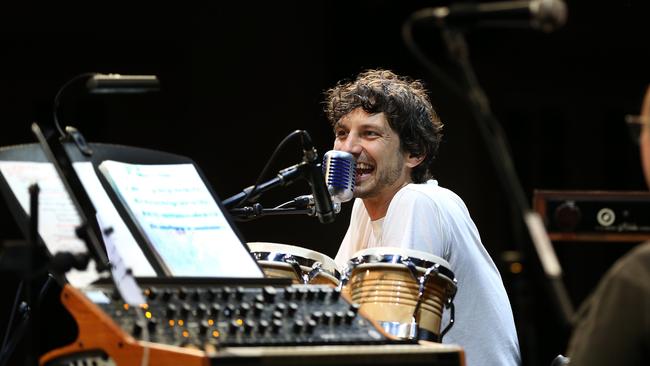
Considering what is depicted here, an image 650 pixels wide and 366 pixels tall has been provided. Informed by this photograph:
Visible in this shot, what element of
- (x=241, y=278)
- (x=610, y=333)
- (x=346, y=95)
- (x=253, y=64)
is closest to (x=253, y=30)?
(x=253, y=64)

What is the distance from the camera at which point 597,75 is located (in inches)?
320

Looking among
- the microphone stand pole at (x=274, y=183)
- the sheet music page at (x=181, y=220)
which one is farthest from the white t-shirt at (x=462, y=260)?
the sheet music page at (x=181, y=220)

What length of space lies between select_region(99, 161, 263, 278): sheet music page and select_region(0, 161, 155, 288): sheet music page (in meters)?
0.05

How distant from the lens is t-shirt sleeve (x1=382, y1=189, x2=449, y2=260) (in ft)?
12.6

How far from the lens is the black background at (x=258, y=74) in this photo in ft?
22.4

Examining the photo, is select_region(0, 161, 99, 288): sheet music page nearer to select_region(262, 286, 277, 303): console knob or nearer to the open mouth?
select_region(262, 286, 277, 303): console knob

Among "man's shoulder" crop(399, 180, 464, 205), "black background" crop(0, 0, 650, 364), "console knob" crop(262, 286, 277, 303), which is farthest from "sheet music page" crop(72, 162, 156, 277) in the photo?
"black background" crop(0, 0, 650, 364)

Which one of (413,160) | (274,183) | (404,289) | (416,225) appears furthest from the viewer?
(413,160)

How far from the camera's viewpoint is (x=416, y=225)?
12.6ft

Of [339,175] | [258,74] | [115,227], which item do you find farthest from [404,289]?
[258,74]

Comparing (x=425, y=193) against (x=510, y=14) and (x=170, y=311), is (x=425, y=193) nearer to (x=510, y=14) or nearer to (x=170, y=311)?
(x=170, y=311)

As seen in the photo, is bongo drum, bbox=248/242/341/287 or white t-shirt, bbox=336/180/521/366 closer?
bongo drum, bbox=248/242/341/287

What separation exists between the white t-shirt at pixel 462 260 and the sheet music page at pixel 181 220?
108 centimetres

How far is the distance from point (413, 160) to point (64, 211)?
2.53 m
